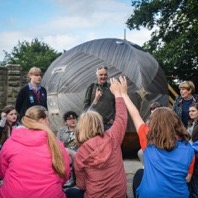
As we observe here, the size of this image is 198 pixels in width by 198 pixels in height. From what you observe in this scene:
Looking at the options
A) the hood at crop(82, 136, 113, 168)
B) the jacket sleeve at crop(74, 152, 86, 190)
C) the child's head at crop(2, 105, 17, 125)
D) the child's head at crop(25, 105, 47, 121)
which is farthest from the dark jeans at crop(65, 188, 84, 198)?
the child's head at crop(2, 105, 17, 125)

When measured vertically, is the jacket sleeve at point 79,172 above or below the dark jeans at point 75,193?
above

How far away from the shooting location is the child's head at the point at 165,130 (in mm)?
3539

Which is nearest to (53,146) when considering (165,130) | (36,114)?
(36,114)

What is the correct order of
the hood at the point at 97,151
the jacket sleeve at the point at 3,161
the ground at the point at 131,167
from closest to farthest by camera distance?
the jacket sleeve at the point at 3,161, the hood at the point at 97,151, the ground at the point at 131,167

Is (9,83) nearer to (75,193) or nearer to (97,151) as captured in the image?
(75,193)

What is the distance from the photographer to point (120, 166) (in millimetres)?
4070

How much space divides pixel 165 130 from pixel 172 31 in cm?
1785

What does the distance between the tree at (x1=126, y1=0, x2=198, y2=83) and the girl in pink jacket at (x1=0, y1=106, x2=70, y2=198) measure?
523 inches

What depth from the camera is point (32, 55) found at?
176 ft

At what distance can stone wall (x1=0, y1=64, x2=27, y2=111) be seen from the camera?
14.3 metres

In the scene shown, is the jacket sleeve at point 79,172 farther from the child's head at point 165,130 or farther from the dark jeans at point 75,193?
the child's head at point 165,130

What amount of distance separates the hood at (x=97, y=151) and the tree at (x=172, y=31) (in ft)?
42.4

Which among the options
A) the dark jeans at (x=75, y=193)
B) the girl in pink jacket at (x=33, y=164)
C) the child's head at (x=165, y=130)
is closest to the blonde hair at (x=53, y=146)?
the girl in pink jacket at (x=33, y=164)

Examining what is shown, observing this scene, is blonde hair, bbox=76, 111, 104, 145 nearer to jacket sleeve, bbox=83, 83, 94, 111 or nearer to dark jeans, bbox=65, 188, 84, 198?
dark jeans, bbox=65, 188, 84, 198
